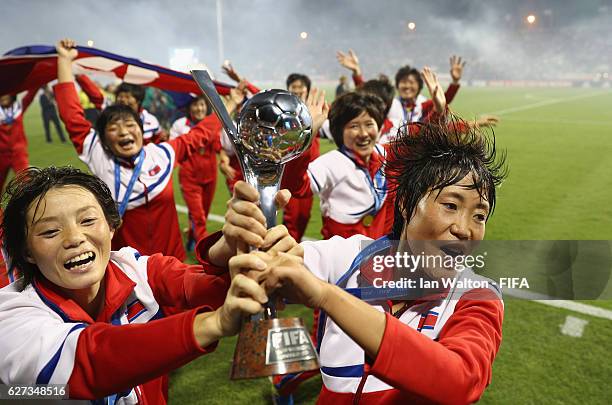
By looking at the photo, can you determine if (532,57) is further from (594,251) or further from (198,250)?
(198,250)

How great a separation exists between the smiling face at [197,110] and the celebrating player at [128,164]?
2.56 metres

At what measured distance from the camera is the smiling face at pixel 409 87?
6282 millimetres

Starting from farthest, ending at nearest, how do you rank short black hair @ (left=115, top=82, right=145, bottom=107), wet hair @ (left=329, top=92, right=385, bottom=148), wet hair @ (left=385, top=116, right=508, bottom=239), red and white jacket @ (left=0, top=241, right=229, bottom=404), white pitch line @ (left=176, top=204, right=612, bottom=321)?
short black hair @ (left=115, top=82, right=145, bottom=107)
white pitch line @ (left=176, top=204, right=612, bottom=321)
wet hair @ (left=329, top=92, right=385, bottom=148)
wet hair @ (left=385, top=116, right=508, bottom=239)
red and white jacket @ (left=0, top=241, right=229, bottom=404)

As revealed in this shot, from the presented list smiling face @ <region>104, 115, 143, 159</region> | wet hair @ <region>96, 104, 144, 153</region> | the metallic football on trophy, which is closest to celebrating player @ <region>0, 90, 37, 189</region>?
wet hair @ <region>96, 104, 144, 153</region>

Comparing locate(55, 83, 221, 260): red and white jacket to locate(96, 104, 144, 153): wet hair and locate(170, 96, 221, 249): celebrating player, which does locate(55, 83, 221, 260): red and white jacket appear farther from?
locate(170, 96, 221, 249): celebrating player

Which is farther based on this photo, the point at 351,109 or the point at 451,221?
the point at 351,109

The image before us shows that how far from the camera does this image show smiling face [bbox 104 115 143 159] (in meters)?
3.19

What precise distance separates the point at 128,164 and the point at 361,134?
1.57 metres

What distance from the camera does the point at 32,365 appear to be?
3.63ft

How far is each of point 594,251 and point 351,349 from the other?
4.72m

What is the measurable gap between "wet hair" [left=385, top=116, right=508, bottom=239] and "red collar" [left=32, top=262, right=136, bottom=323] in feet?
2.92

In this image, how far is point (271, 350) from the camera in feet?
2.87

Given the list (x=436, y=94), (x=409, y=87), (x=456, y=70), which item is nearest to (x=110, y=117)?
(x=436, y=94)

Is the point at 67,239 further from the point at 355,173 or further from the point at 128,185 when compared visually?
the point at 355,173
